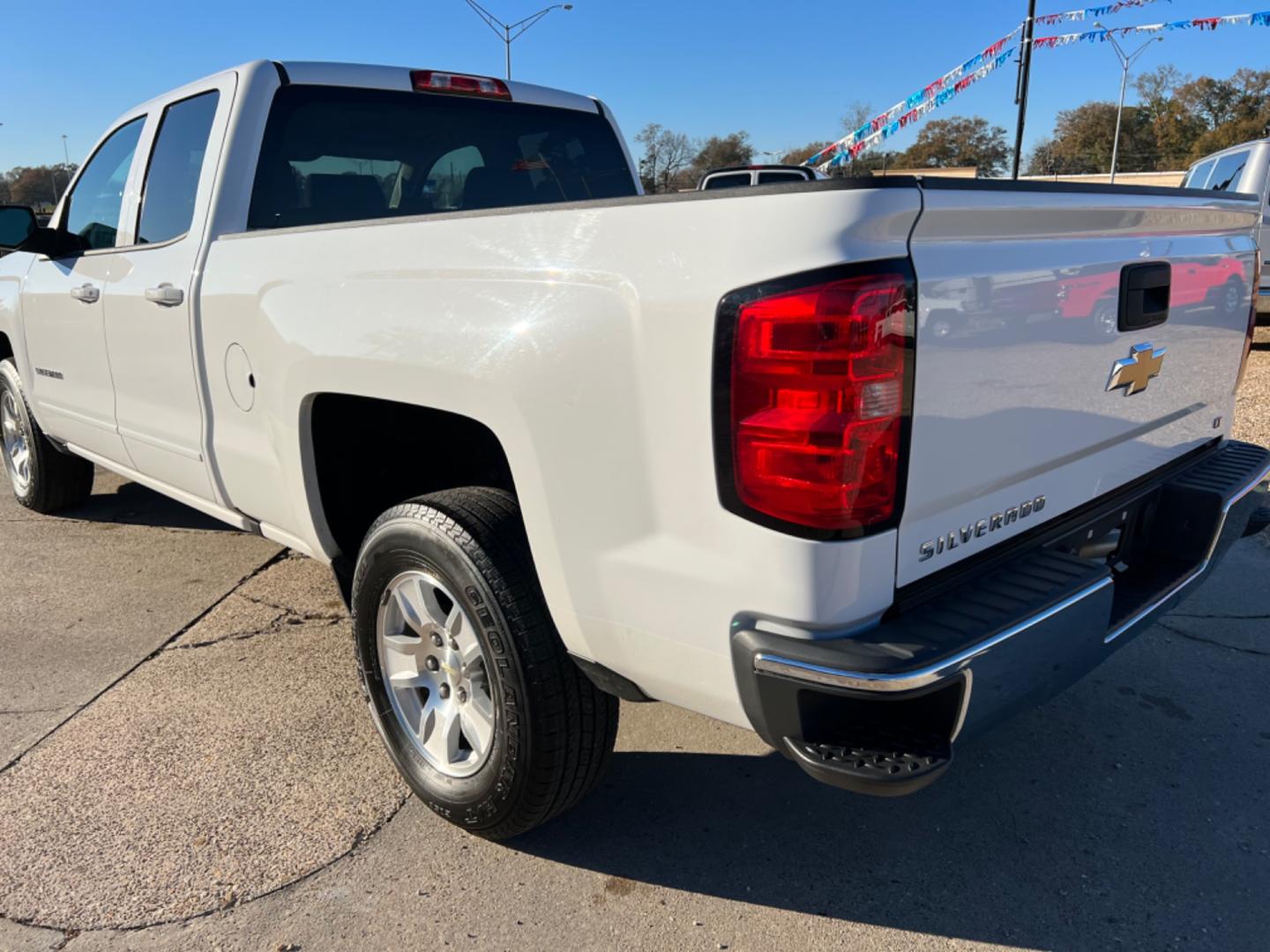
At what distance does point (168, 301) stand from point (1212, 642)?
4010mm

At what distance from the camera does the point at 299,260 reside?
258 centimetres

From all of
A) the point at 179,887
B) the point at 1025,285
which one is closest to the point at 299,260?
the point at 179,887

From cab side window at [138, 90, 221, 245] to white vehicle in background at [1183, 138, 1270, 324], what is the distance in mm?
8894

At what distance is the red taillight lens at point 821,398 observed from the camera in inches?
63.1

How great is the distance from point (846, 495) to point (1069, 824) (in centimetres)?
153

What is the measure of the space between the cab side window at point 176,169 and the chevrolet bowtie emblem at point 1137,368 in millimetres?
2910

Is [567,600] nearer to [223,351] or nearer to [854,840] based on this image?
[854,840]

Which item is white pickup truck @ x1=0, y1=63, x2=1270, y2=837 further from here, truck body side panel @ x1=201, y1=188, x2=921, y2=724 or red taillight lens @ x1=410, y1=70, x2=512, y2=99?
red taillight lens @ x1=410, y1=70, x2=512, y2=99

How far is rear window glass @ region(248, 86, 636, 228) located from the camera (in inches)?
131

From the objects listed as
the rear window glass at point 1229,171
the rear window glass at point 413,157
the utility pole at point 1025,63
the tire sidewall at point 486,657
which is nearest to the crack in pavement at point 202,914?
the tire sidewall at point 486,657

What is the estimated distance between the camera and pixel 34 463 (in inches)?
201

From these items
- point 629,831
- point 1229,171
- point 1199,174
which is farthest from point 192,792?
point 1199,174

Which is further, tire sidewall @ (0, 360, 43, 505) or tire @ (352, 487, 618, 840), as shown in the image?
tire sidewall @ (0, 360, 43, 505)

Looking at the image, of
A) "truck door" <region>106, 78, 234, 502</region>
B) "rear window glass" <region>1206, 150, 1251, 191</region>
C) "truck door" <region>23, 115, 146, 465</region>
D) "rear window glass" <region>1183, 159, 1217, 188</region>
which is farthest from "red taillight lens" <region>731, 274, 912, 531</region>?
"rear window glass" <region>1183, 159, 1217, 188</region>
